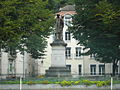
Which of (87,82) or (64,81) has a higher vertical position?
(64,81)

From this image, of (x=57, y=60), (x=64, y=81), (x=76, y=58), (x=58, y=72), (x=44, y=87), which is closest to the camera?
(x=64, y=81)

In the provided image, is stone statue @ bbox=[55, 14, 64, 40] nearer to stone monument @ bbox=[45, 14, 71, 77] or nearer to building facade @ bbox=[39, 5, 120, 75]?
stone monument @ bbox=[45, 14, 71, 77]

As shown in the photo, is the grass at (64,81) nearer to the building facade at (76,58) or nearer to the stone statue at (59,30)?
the stone statue at (59,30)

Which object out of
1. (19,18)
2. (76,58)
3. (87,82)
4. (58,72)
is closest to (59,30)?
(58,72)

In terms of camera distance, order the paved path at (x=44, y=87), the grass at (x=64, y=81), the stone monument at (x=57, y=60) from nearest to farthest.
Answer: the paved path at (x=44, y=87) → the grass at (x=64, y=81) → the stone monument at (x=57, y=60)

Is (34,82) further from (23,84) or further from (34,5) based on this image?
(34,5)

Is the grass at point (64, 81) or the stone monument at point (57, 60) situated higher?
the stone monument at point (57, 60)

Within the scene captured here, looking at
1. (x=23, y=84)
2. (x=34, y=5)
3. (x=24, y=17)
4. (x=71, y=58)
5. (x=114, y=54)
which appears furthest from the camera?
(x=71, y=58)

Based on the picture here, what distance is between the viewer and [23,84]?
31234mm

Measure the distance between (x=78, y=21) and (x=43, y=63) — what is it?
4472 cm

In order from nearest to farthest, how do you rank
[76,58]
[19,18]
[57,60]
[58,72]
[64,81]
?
1. [64,81]
2. [19,18]
3. [58,72]
4. [57,60]
5. [76,58]

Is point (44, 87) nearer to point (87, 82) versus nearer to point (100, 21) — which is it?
point (87, 82)

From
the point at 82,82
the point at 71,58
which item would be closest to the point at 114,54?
the point at 82,82

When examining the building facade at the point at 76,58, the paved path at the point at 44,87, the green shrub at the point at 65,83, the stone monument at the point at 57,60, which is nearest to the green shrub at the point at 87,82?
the paved path at the point at 44,87
